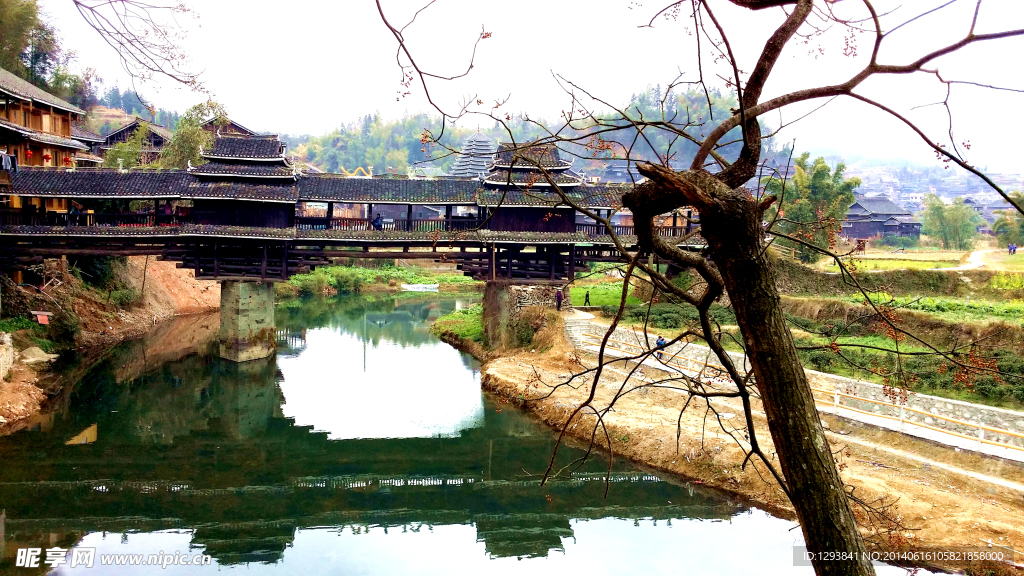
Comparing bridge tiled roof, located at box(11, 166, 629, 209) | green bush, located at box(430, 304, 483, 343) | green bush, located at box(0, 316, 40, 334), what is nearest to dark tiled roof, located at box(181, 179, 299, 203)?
bridge tiled roof, located at box(11, 166, 629, 209)

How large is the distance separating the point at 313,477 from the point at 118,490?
3397 mm

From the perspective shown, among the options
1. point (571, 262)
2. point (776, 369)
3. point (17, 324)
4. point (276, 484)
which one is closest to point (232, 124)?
point (17, 324)

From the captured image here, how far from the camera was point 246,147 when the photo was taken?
840 inches

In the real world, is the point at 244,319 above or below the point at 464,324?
above

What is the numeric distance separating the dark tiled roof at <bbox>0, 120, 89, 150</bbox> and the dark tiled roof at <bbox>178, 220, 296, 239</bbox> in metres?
6.37

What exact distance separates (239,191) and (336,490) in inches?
429

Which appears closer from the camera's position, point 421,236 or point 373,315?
point 421,236

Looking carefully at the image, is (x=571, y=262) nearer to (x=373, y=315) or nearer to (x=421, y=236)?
(x=421, y=236)

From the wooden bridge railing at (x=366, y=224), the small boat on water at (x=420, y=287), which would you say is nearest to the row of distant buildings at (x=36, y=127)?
the wooden bridge railing at (x=366, y=224)

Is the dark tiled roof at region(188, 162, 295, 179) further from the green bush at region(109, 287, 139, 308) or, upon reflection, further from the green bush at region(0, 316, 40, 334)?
the green bush at region(109, 287, 139, 308)

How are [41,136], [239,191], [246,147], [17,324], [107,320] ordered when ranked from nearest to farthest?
[17,324] → [239,191] → [246,147] → [107,320] → [41,136]

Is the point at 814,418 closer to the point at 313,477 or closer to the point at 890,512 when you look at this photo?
the point at 890,512

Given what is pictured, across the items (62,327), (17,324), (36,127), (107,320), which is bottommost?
(107,320)

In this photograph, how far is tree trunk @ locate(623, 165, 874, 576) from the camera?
295 centimetres
